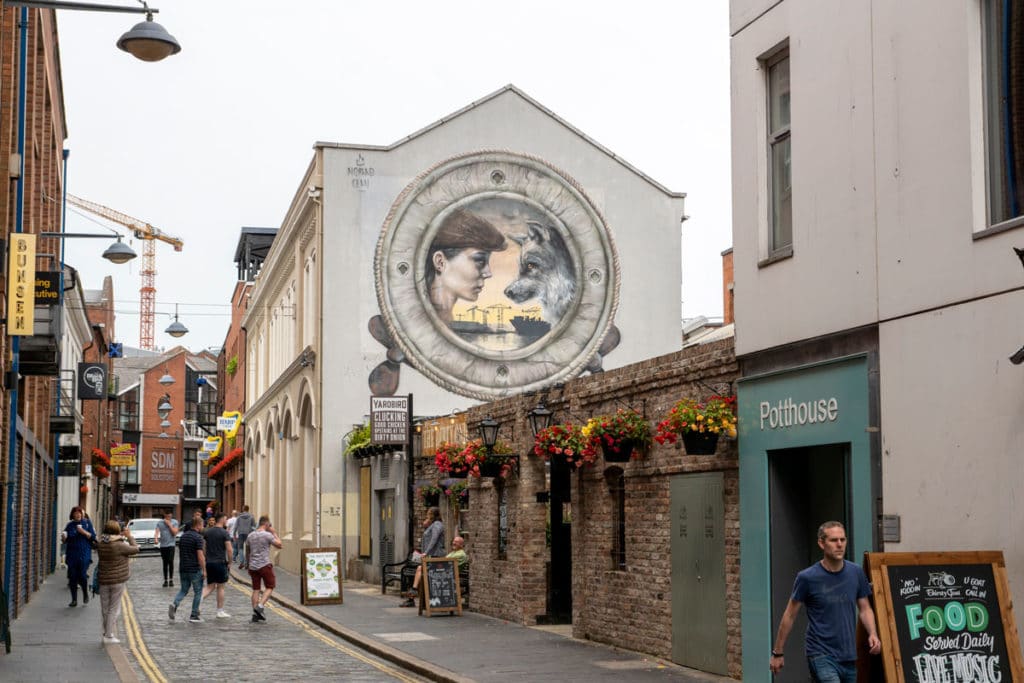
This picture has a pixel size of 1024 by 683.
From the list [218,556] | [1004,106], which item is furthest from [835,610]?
[218,556]

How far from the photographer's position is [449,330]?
36.8 metres

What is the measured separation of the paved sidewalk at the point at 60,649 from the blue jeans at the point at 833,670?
8927 millimetres

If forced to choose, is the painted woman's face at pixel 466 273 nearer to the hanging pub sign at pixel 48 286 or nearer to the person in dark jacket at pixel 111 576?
the hanging pub sign at pixel 48 286

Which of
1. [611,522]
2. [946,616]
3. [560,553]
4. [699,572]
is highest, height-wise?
[611,522]

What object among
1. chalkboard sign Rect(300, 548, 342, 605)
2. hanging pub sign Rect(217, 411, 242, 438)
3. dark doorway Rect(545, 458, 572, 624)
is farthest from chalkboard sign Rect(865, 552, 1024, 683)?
hanging pub sign Rect(217, 411, 242, 438)

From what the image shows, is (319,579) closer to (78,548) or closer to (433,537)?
(433,537)

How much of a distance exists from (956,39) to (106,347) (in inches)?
2544

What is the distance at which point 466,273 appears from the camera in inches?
1448

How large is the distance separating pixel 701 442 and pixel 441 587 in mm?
10058

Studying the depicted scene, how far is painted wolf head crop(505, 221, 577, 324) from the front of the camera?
1460 inches

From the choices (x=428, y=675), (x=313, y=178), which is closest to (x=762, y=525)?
(x=428, y=675)

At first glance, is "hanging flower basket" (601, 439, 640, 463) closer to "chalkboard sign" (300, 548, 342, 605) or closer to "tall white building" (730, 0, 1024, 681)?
"tall white building" (730, 0, 1024, 681)

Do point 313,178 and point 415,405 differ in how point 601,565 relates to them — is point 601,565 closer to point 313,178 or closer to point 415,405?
point 415,405

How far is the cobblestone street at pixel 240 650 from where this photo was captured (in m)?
16.3
